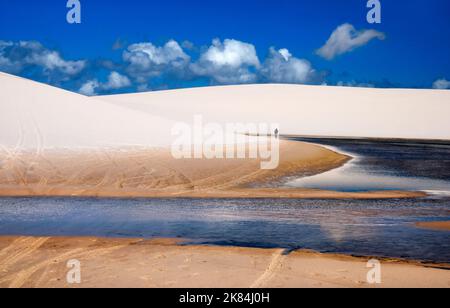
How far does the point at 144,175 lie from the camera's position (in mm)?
17781

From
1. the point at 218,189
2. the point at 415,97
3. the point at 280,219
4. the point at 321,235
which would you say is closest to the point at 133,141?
the point at 218,189

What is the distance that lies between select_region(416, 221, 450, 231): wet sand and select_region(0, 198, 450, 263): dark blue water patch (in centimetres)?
19

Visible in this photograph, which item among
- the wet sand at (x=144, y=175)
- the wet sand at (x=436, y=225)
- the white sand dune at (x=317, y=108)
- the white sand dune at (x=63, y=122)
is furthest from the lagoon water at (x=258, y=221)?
the white sand dune at (x=317, y=108)

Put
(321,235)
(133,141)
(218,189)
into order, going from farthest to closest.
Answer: (133,141) < (218,189) < (321,235)

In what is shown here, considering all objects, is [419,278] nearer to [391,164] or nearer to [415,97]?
[391,164]

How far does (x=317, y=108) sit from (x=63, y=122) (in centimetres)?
6501

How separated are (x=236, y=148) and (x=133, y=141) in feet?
19.3

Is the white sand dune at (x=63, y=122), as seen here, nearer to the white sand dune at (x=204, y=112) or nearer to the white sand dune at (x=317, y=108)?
the white sand dune at (x=204, y=112)

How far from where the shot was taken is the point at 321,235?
9.38 meters

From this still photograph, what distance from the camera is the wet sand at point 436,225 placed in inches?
400

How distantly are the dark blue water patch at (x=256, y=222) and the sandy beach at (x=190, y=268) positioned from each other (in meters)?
0.73

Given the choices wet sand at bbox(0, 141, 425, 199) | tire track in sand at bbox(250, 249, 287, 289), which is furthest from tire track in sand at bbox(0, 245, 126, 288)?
wet sand at bbox(0, 141, 425, 199)

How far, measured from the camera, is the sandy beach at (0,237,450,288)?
21.1 ft

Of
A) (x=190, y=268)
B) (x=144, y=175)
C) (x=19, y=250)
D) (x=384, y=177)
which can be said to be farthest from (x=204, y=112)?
(x=190, y=268)
